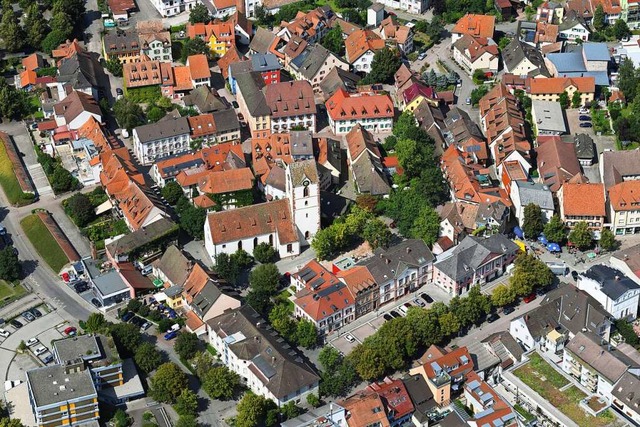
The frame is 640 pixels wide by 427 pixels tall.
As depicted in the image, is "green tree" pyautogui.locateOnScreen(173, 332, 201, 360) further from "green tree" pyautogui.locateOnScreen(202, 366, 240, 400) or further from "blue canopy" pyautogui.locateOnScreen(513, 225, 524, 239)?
"blue canopy" pyautogui.locateOnScreen(513, 225, 524, 239)

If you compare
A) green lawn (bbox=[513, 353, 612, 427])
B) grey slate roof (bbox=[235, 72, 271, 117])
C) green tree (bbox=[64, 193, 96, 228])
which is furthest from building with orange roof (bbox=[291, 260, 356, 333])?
grey slate roof (bbox=[235, 72, 271, 117])

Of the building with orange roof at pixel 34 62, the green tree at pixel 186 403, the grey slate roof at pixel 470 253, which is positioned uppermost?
the grey slate roof at pixel 470 253

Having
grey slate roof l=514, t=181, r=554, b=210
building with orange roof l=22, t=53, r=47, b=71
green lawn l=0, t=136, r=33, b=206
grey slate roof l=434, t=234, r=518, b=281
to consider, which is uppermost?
grey slate roof l=514, t=181, r=554, b=210

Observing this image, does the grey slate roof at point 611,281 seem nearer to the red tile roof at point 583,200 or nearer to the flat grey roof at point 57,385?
the red tile roof at point 583,200

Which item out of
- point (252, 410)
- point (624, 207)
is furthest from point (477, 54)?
point (252, 410)

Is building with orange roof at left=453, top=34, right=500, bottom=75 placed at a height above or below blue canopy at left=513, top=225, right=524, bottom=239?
above

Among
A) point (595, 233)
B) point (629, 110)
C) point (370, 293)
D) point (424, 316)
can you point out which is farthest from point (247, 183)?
point (629, 110)

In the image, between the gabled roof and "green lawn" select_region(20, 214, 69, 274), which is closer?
"green lawn" select_region(20, 214, 69, 274)

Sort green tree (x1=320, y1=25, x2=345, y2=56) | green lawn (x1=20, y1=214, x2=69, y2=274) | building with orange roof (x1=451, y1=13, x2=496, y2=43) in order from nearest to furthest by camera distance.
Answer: green lawn (x1=20, y1=214, x2=69, y2=274), green tree (x1=320, y1=25, x2=345, y2=56), building with orange roof (x1=451, y1=13, x2=496, y2=43)

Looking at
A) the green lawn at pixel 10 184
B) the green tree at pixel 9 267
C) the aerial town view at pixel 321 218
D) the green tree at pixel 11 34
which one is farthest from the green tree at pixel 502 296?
the green tree at pixel 11 34
